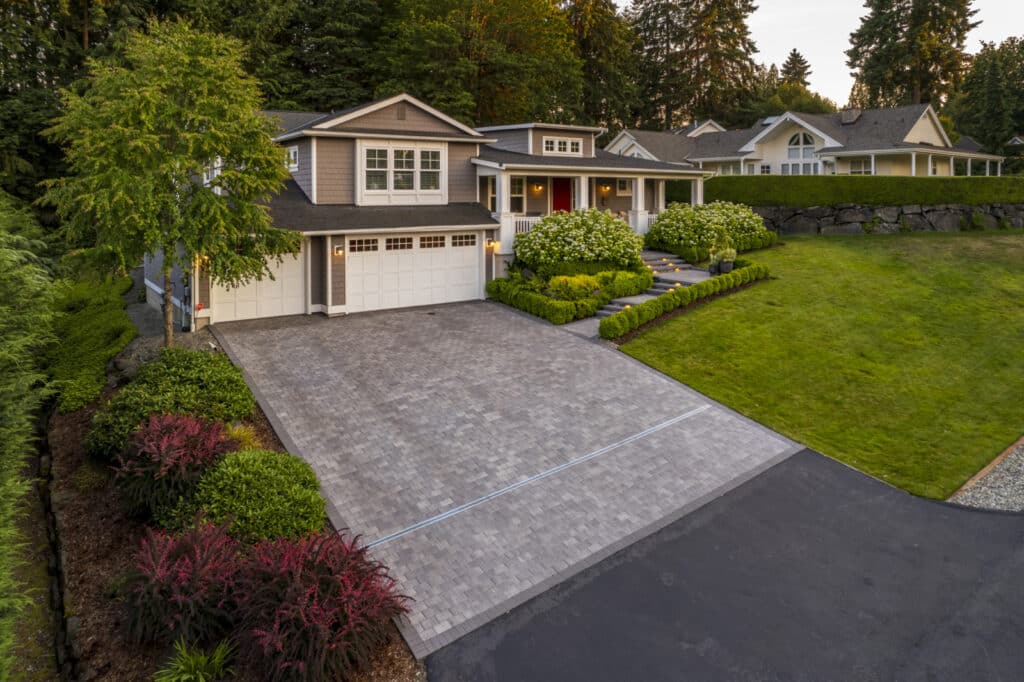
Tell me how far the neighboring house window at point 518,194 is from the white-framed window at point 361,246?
7.71m

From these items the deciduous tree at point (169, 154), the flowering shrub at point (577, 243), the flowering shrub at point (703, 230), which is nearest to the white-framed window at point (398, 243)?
the flowering shrub at point (577, 243)

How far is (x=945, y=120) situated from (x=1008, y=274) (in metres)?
33.2

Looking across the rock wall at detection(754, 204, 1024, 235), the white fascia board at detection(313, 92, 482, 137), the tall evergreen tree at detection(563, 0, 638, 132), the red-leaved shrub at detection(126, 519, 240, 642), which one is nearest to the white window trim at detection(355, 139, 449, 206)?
the white fascia board at detection(313, 92, 482, 137)

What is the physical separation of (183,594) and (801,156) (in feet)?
134

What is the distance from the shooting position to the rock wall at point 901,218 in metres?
30.1

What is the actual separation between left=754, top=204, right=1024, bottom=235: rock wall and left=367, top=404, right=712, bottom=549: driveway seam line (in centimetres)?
2066

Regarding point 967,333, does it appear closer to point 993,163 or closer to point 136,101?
point 136,101

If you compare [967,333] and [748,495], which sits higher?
[967,333]

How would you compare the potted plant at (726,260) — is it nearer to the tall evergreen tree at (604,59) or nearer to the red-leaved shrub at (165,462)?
the red-leaved shrub at (165,462)

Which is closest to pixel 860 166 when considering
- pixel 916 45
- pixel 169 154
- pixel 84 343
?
pixel 916 45

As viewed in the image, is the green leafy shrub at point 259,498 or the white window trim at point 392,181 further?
the white window trim at point 392,181

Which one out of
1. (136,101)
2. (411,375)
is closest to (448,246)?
(411,375)

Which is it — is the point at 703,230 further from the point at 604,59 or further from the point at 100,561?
the point at 604,59

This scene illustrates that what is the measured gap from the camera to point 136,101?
1285cm
